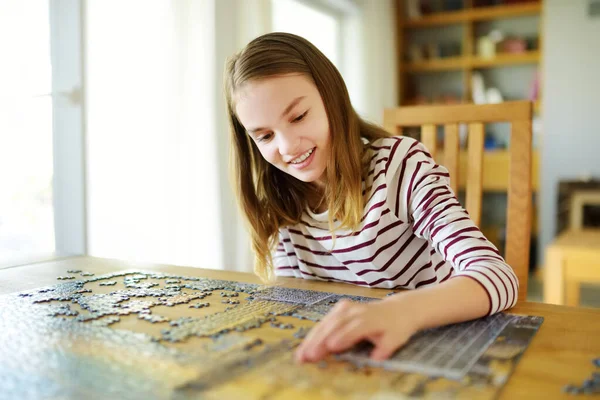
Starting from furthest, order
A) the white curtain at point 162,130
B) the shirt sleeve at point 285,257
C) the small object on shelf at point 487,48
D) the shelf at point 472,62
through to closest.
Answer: the small object on shelf at point 487,48 < the shelf at point 472,62 < the white curtain at point 162,130 < the shirt sleeve at point 285,257

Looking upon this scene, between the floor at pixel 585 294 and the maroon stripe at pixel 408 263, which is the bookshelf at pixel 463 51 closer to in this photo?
the floor at pixel 585 294

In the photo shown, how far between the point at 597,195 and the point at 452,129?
3166 mm

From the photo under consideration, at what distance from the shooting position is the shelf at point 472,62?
4.50 metres

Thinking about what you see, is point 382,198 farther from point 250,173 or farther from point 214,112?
point 214,112

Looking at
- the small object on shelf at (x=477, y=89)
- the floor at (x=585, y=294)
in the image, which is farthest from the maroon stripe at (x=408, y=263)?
the small object on shelf at (x=477, y=89)

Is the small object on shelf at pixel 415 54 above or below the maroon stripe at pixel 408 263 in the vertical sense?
above

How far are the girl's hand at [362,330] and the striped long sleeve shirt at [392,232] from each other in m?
0.30

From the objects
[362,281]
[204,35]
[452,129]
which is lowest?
[362,281]

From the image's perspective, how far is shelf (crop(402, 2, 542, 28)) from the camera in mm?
4496

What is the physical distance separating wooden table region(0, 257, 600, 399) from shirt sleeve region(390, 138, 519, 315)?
75mm

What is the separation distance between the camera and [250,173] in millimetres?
1312

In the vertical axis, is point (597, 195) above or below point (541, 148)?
below

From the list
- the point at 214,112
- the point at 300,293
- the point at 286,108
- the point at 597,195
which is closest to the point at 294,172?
the point at 286,108

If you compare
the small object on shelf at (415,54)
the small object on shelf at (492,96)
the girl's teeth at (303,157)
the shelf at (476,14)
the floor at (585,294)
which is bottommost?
the floor at (585,294)
